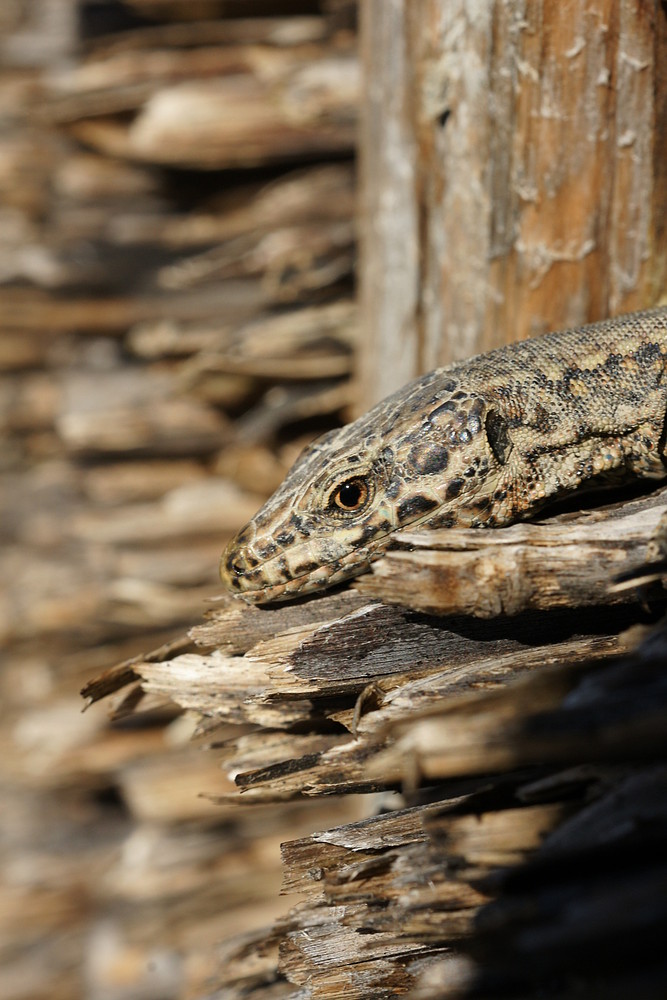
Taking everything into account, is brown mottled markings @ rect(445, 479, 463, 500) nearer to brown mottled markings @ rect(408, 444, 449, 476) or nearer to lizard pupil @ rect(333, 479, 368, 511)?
brown mottled markings @ rect(408, 444, 449, 476)

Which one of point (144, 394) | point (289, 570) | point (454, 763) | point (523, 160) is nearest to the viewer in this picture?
point (454, 763)

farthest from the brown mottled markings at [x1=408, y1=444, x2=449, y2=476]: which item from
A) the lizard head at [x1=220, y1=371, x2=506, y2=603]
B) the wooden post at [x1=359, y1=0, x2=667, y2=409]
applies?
the wooden post at [x1=359, y1=0, x2=667, y2=409]

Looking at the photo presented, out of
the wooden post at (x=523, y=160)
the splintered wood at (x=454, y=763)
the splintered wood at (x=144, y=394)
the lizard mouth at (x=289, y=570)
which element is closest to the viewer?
the splintered wood at (x=454, y=763)

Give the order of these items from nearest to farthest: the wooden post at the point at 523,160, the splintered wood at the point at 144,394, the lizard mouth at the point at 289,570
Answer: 1. the lizard mouth at the point at 289,570
2. the wooden post at the point at 523,160
3. the splintered wood at the point at 144,394

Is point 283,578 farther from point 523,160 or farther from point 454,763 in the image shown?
point 523,160

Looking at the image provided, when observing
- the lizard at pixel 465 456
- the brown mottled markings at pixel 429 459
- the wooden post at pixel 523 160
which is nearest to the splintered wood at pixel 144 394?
the wooden post at pixel 523 160

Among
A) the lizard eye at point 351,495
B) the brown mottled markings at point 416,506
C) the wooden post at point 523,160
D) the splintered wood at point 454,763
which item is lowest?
the splintered wood at point 454,763

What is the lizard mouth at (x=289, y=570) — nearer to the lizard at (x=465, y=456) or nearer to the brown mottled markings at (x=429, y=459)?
the lizard at (x=465, y=456)

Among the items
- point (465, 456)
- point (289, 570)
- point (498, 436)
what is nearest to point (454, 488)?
point (465, 456)
